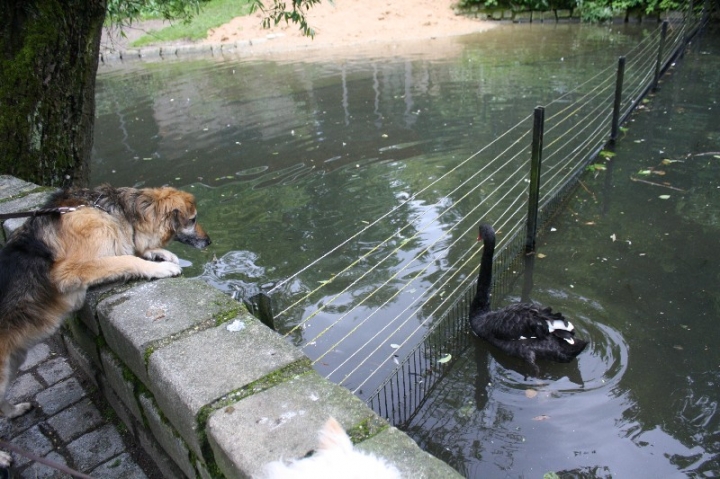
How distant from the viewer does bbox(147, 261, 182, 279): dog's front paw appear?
119 inches

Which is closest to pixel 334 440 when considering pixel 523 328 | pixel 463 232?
pixel 523 328

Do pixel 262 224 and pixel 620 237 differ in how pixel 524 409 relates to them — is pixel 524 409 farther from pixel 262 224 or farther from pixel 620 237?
pixel 262 224

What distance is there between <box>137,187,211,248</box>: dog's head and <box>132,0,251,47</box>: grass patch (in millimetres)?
19386

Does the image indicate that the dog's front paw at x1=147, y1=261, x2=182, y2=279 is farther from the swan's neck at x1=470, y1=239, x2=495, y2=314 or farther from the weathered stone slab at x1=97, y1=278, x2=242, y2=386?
the swan's neck at x1=470, y1=239, x2=495, y2=314

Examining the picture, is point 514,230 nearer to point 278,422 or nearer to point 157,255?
point 157,255

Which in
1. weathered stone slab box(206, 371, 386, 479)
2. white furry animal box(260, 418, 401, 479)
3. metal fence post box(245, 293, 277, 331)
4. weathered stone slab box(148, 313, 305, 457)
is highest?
white furry animal box(260, 418, 401, 479)

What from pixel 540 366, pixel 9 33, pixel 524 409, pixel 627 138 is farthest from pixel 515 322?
pixel 627 138

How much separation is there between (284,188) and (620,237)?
448cm

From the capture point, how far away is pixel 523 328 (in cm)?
431

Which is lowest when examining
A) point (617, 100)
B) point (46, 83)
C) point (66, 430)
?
point (66, 430)

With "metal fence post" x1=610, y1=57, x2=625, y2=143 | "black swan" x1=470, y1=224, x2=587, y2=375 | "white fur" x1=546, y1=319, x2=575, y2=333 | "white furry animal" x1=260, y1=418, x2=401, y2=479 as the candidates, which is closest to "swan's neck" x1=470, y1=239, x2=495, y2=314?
"black swan" x1=470, y1=224, x2=587, y2=375

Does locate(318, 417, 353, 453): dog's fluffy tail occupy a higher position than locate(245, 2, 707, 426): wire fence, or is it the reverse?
locate(318, 417, 353, 453): dog's fluffy tail

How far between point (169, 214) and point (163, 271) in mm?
535

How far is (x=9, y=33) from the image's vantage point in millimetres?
4539
